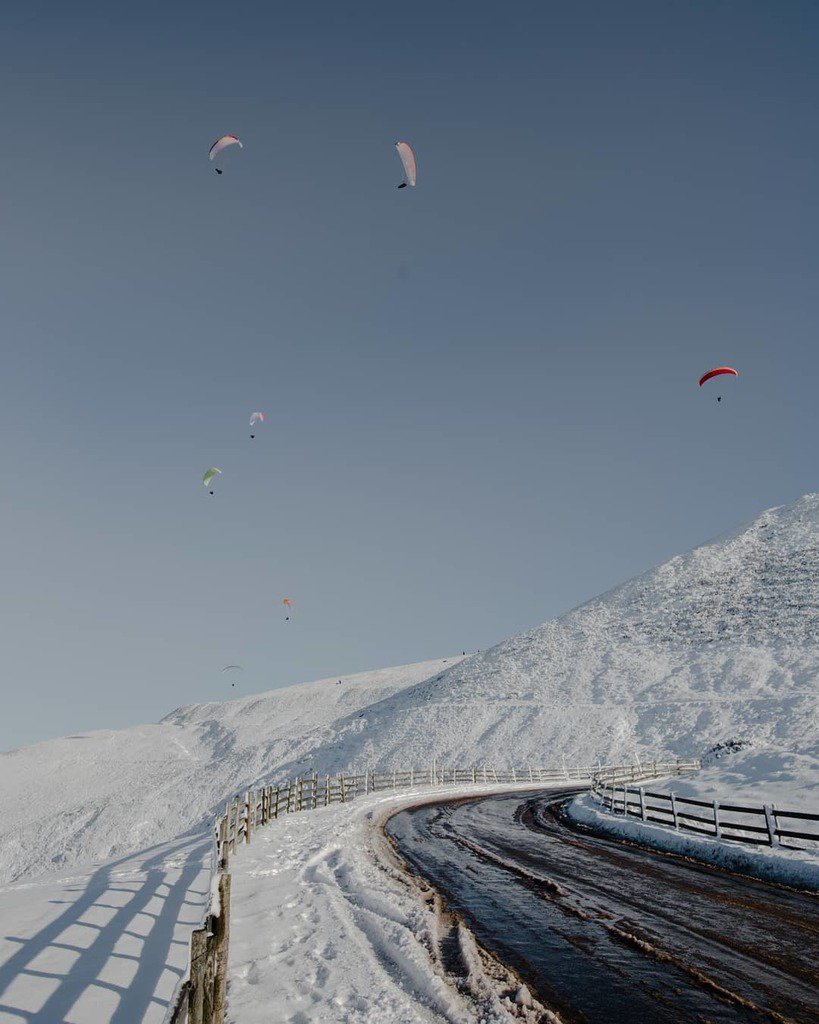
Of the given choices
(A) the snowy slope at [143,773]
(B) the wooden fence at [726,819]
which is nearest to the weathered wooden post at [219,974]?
(B) the wooden fence at [726,819]

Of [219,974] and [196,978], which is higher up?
[196,978]

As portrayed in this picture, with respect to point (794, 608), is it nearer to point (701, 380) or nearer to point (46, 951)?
point (701, 380)

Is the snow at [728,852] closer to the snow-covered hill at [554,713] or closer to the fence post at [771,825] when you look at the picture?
the fence post at [771,825]

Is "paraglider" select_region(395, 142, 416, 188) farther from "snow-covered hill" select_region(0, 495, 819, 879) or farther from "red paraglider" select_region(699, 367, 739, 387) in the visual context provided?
"snow-covered hill" select_region(0, 495, 819, 879)

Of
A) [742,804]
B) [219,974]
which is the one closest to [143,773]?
[742,804]

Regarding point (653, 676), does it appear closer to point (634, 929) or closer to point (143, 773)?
point (634, 929)

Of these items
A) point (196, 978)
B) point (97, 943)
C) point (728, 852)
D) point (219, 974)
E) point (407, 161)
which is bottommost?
point (728, 852)
